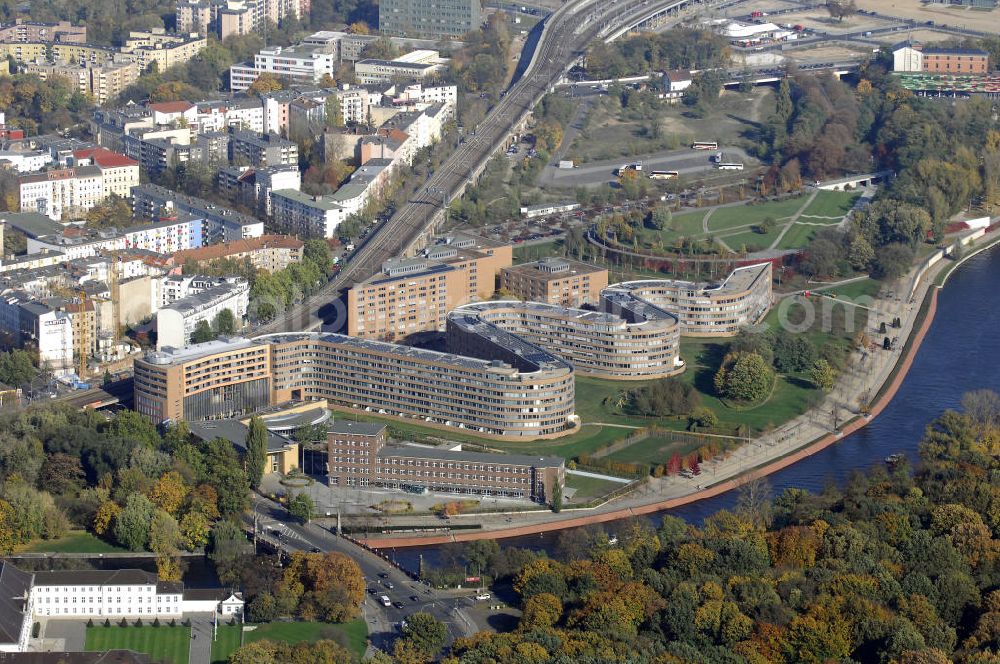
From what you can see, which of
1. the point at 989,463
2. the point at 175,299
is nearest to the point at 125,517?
the point at 175,299

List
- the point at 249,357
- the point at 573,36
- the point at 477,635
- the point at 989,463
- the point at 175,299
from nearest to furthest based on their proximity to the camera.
→ the point at 477,635, the point at 989,463, the point at 249,357, the point at 175,299, the point at 573,36

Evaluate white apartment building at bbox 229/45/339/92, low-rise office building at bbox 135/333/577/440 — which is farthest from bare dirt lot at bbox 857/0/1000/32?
low-rise office building at bbox 135/333/577/440

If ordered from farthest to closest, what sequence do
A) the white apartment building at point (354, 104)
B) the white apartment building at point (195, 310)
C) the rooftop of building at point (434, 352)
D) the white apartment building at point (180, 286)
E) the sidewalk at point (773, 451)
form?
1. the white apartment building at point (354, 104)
2. the white apartment building at point (180, 286)
3. the white apartment building at point (195, 310)
4. the rooftop of building at point (434, 352)
5. the sidewalk at point (773, 451)

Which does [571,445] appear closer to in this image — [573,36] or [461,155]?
[461,155]

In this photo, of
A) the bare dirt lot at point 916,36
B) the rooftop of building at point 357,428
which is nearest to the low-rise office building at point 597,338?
the rooftop of building at point 357,428

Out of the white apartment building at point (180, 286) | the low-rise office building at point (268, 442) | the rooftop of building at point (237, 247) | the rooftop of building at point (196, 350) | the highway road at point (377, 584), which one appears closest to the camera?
the highway road at point (377, 584)

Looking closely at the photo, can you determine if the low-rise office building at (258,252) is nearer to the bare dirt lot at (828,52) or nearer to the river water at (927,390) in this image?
the river water at (927,390)
